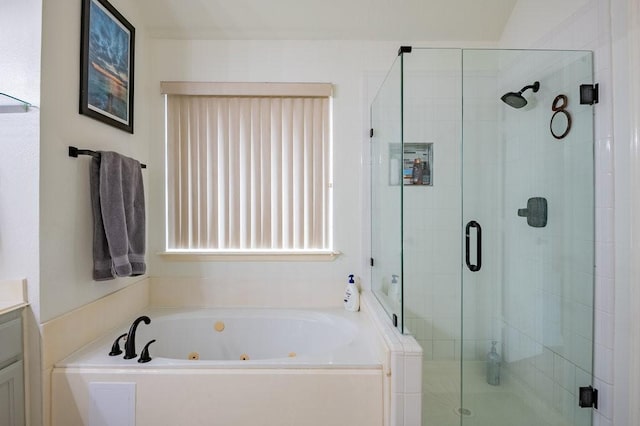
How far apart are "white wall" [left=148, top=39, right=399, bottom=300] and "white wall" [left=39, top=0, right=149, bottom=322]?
1.92 feet

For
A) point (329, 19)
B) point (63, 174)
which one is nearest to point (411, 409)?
point (63, 174)

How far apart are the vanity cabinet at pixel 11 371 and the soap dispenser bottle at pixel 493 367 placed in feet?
6.89

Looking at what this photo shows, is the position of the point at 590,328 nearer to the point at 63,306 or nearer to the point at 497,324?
the point at 497,324

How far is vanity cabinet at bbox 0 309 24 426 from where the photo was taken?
1.25 meters

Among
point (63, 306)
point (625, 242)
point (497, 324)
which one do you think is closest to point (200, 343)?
point (63, 306)

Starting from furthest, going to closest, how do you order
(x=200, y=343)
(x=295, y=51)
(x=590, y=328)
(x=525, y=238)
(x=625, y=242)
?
(x=295, y=51) → (x=200, y=343) → (x=525, y=238) → (x=590, y=328) → (x=625, y=242)

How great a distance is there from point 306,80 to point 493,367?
6.71ft

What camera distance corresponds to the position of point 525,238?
5.67ft

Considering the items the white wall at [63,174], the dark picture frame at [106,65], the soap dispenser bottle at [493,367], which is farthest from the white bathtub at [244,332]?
the dark picture frame at [106,65]

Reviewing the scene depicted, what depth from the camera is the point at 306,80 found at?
2240 millimetres

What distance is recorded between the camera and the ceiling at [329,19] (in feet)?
6.78

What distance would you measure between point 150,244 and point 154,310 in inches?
17.4

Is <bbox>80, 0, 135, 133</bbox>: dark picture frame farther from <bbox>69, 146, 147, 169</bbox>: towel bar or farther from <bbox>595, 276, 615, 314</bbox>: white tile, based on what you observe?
<bbox>595, 276, 615, 314</bbox>: white tile

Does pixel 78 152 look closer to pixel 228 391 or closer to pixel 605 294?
pixel 228 391
